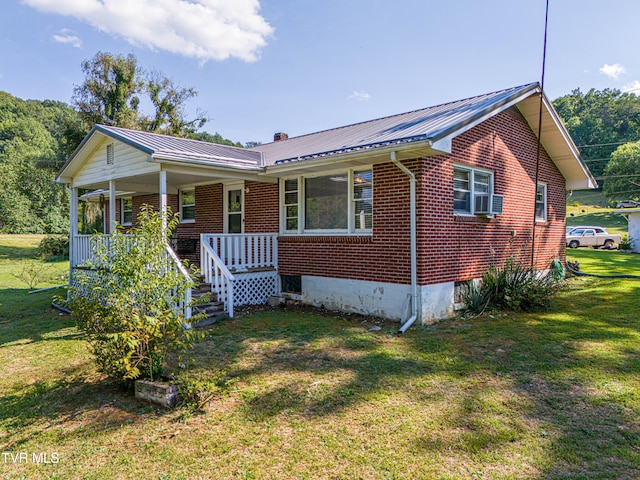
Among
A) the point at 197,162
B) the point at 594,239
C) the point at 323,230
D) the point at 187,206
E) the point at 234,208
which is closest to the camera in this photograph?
the point at 197,162

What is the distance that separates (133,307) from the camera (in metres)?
4.68

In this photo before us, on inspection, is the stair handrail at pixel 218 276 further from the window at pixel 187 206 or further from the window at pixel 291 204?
the window at pixel 187 206

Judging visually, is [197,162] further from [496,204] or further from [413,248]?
[496,204]

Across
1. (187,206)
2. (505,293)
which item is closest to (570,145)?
(505,293)

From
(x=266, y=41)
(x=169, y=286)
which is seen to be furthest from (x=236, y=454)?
(x=266, y=41)

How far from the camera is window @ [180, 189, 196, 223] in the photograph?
42.4 feet

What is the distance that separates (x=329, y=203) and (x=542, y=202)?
22.5 feet

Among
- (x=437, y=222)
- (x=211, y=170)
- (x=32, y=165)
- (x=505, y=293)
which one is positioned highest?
(x=32, y=165)

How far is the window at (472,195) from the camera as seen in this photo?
905 cm

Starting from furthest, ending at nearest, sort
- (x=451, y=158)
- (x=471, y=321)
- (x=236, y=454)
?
(x=451, y=158) < (x=471, y=321) < (x=236, y=454)

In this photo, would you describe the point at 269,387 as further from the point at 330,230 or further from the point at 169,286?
the point at 330,230

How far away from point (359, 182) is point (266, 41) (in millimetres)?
8587

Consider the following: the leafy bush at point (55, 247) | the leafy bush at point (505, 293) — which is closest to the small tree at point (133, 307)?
the leafy bush at point (505, 293)

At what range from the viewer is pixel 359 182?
9.02 metres
